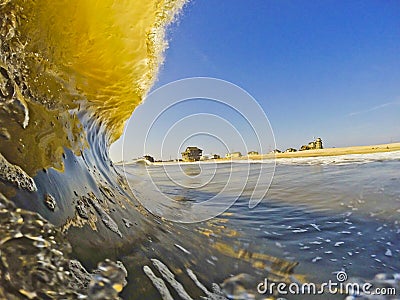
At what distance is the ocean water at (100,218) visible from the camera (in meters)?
1.05

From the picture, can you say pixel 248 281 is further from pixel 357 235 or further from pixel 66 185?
pixel 357 235

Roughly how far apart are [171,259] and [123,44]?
170 centimetres

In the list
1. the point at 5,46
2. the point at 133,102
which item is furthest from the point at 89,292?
the point at 133,102

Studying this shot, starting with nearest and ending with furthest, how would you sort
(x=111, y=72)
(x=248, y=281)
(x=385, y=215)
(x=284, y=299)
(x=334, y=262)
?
(x=284, y=299) < (x=248, y=281) < (x=334, y=262) < (x=111, y=72) < (x=385, y=215)

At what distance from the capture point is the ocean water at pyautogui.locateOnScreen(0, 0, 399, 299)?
105cm

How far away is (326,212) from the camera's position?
2895mm
